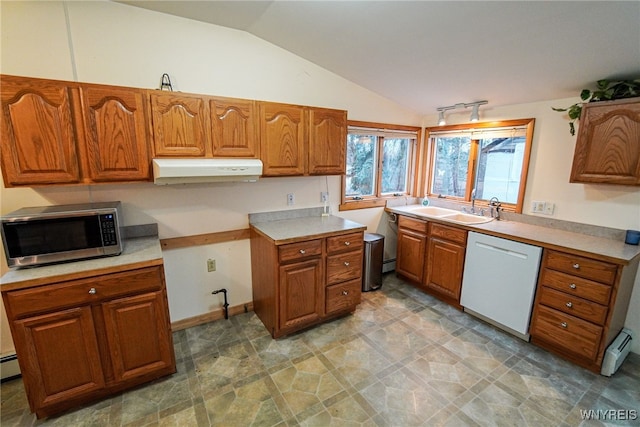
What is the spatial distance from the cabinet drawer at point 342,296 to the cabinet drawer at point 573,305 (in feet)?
5.01

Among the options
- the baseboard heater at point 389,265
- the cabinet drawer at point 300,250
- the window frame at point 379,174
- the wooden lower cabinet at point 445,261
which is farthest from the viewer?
the baseboard heater at point 389,265

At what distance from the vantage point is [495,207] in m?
3.07

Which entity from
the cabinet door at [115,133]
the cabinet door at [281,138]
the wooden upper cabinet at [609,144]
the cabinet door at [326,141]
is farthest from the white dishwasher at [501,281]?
the cabinet door at [115,133]

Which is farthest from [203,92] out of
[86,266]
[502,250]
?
[502,250]

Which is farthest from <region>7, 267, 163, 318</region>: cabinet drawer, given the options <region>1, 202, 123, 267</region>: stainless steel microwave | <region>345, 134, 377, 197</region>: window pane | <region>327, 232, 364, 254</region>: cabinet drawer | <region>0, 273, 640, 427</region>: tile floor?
<region>345, 134, 377, 197</region>: window pane

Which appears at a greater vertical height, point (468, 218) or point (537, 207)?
point (537, 207)

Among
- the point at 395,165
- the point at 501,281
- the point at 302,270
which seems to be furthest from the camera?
the point at 395,165

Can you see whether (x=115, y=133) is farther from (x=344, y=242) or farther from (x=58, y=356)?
(x=344, y=242)

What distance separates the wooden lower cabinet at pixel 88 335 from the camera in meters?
1.58

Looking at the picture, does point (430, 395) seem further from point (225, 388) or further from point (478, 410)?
point (225, 388)

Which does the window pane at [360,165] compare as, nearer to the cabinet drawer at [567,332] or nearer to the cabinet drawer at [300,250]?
the cabinet drawer at [300,250]

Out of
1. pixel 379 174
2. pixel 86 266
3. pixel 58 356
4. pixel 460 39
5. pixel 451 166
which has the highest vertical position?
pixel 460 39

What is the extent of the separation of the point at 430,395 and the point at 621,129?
7.60 ft

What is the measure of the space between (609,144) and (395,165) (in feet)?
Answer: 6.72
